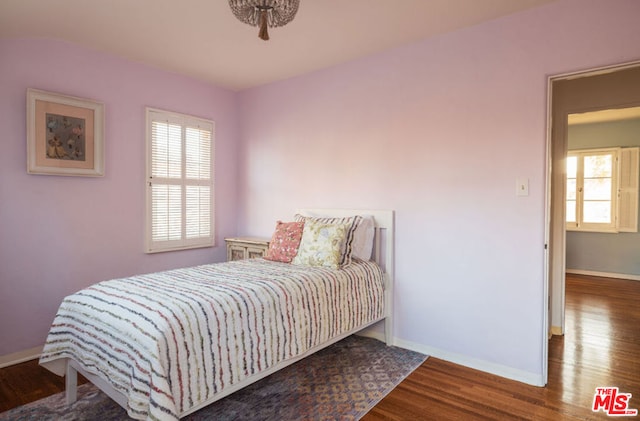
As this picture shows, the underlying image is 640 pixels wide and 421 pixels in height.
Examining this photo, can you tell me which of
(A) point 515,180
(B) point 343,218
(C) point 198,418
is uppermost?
(A) point 515,180

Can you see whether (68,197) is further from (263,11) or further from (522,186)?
(522,186)

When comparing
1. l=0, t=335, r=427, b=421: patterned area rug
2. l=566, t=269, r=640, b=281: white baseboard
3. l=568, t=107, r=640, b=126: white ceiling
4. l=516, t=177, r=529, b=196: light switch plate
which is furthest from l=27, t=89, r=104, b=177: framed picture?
l=566, t=269, r=640, b=281: white baseboard

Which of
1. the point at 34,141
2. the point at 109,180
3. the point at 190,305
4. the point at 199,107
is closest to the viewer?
the point at 190,305

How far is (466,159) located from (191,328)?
217cm

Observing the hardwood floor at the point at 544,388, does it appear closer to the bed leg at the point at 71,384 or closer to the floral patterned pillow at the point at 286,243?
the floral patterned pillow at the point at 286,243

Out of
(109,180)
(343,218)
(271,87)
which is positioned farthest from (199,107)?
(343,218)

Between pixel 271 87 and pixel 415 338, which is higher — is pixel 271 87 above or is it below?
above

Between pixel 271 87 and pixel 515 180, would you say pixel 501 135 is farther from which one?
pixel 271 87

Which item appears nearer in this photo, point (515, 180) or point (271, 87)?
point (515, 180)

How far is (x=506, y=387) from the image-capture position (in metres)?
2.43

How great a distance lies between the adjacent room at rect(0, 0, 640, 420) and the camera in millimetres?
2412

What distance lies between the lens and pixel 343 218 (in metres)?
3.30

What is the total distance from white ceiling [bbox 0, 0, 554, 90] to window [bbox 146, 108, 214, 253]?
0.62m

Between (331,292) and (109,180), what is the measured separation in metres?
2.18
